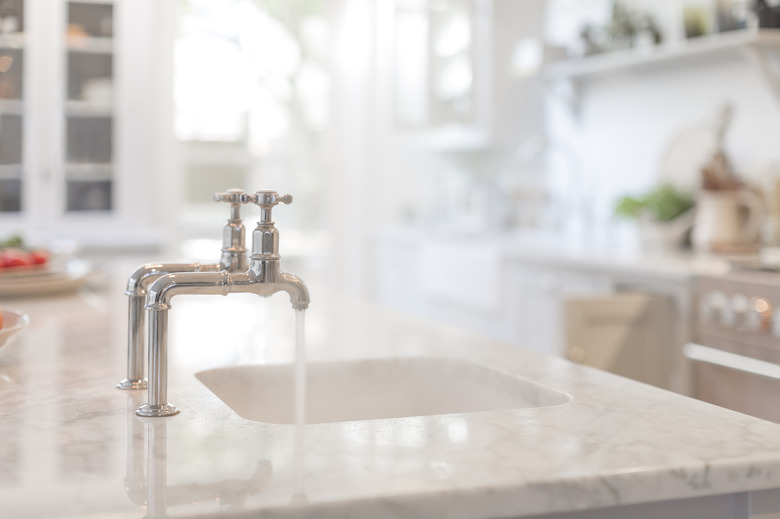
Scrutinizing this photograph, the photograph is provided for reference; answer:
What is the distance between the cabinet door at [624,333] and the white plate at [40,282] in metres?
1.31

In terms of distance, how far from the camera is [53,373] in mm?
1094

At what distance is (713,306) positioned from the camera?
2295 millimetres

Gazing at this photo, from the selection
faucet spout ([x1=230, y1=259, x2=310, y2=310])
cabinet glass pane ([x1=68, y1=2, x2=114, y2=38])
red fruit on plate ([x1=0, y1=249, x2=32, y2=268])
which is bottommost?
red fruit on plate ([x1=0, y1=249, x2=32, y2=268])

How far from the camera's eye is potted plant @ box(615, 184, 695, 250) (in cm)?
307

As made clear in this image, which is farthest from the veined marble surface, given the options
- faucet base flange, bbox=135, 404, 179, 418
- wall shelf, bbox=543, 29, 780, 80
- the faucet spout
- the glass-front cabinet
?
the glass-front cabinet

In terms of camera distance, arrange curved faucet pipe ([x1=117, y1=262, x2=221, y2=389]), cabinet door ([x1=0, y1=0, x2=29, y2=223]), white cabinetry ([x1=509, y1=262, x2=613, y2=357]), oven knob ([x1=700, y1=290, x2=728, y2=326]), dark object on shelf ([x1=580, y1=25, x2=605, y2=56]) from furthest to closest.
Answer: cabinet door ([x1=0, y1=0, x2=29, y2=223]) → dark object on shelf ([x1=580, y1=25, x2=605, y2=56]) → white cabinetry ([x1=509, y1=262, x2=613, y2=357]) → oven knob ([x1=700, y1=290, x2=728, y2=326]) → curved faucet pipe ([x1=117, y1=262, x2=221, y2=389])

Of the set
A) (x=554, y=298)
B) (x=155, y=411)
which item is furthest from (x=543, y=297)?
(x=155, y=411)

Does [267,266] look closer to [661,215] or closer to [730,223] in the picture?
[730,223]

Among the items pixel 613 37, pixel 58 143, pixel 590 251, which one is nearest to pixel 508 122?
pixel 613 37

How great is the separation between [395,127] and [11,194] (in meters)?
2.06

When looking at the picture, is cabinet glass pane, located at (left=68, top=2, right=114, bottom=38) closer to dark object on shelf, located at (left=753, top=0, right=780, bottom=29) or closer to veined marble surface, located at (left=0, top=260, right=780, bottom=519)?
dark object on shelf, located at (left=753, top=0, right=780, bottom=29)

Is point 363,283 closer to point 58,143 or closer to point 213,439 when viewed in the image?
point 58,143

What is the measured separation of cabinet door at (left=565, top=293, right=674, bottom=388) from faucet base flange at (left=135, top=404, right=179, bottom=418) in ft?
5.62

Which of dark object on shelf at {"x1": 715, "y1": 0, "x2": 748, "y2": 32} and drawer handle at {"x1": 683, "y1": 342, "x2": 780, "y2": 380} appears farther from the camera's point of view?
dark object on shelf at {"x1": 715, "y1": 0, "x2": 748, "y2": 32}
